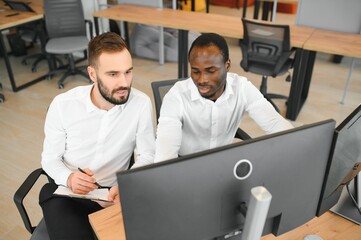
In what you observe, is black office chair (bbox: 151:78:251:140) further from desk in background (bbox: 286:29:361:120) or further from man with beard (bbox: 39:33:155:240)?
desk in background (bbox: 286:29:361:120)

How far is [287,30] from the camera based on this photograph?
2957 millimetres

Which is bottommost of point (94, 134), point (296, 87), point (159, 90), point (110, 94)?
point (296, 87)

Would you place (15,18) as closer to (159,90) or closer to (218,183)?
(159,90)

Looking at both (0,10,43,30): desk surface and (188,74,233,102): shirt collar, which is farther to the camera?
(0,10,43,30): desk surface

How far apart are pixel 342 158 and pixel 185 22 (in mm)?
3041

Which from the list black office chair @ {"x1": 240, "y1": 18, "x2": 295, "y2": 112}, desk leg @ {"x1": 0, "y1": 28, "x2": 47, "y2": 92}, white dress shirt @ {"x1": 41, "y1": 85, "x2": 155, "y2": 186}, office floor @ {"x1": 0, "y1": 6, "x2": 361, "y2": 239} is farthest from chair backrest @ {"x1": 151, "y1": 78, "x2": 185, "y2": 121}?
desk leg @ {"x1": 0, "y1": 28, "x2": 47, "y2": 92}

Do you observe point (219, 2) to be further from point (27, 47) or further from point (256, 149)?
point (256, 149)

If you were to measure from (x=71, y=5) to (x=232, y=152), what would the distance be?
3.96m

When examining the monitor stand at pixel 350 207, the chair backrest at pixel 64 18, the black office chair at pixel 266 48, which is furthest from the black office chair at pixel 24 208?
the chair backrest at pixel 64 18

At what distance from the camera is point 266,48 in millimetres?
3184

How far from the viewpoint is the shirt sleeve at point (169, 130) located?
1390 millimetres

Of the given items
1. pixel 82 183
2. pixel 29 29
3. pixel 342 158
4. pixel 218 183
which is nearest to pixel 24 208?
pixel 82 183

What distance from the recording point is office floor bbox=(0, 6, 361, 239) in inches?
97.3

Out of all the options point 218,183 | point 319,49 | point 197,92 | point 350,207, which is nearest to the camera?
point 218,183
